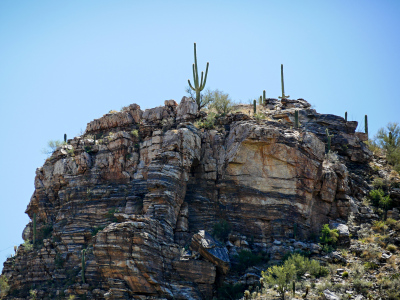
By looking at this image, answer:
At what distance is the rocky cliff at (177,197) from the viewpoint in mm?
44062

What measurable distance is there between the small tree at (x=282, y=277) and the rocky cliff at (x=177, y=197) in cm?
305

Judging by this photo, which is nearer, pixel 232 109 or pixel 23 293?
pixel 23 293

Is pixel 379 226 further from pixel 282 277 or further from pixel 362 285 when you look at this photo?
pixel 282 277

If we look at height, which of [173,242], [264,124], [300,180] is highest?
[264,124]

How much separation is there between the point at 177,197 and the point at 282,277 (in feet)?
31.0

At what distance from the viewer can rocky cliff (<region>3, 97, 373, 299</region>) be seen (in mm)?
44062

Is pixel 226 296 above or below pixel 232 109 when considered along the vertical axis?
below

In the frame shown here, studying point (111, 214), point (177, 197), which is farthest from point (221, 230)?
point (111, 214)

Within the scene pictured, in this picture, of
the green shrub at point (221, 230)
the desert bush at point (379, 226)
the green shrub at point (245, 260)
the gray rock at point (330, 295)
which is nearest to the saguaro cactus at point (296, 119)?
the desert bush at point (379, 226)

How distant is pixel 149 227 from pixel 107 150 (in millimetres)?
10916

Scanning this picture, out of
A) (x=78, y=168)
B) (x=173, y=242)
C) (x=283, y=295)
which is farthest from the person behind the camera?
(x=78, y=168)

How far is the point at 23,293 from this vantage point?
50031 mm

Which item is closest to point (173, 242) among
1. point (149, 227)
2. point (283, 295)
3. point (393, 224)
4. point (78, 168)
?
point (149, 227)

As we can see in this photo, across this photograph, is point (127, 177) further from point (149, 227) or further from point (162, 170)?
point (149, 227)
